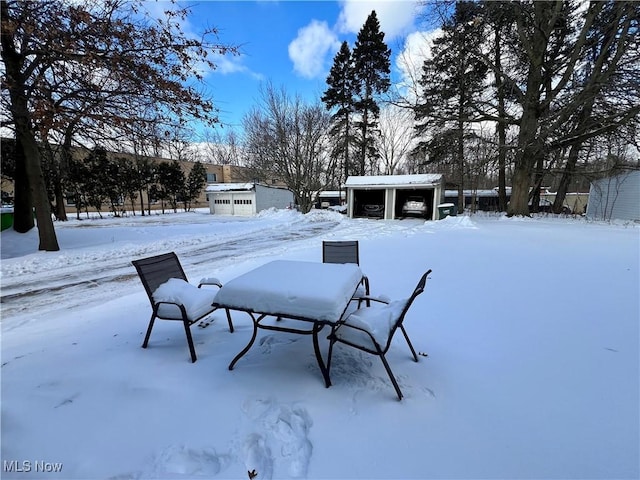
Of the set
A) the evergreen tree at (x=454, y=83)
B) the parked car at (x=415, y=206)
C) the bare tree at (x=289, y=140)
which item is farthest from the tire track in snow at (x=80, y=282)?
the parked car at (x=415, y=206)

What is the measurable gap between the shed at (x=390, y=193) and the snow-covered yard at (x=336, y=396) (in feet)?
43.0

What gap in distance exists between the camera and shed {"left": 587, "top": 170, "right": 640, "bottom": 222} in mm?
13094

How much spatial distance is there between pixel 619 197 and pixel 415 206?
9859 mm

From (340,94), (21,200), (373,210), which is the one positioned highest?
(340,94)

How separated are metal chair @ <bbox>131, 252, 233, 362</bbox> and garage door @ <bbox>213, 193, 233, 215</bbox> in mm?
23090

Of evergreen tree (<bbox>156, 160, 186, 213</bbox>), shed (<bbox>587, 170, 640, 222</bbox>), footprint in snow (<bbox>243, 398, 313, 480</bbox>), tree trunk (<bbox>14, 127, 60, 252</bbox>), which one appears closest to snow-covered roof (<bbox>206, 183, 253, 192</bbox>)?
evergreen tree (<bbox>156, 160, 186, 213</bbox>)

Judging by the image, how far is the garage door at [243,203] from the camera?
80.2 ft

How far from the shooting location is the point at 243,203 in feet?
81.0

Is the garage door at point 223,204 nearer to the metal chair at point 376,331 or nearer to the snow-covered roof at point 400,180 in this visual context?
the snow-covered roof at point 400,180

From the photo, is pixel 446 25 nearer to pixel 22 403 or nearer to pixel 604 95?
pixel 604 95

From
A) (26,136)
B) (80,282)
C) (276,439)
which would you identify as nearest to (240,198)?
(26,136)

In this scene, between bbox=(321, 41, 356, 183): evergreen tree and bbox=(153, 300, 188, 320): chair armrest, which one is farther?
bbox=(321, 41, 356, 183): evergreen tree

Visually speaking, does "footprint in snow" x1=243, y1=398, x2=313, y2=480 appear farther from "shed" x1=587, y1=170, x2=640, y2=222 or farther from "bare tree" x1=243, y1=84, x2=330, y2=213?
"bare tree" x1=243, y1=84, x2=330, y2=213

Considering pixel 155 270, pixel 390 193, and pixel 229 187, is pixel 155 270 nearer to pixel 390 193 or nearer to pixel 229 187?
pixel 390 193
